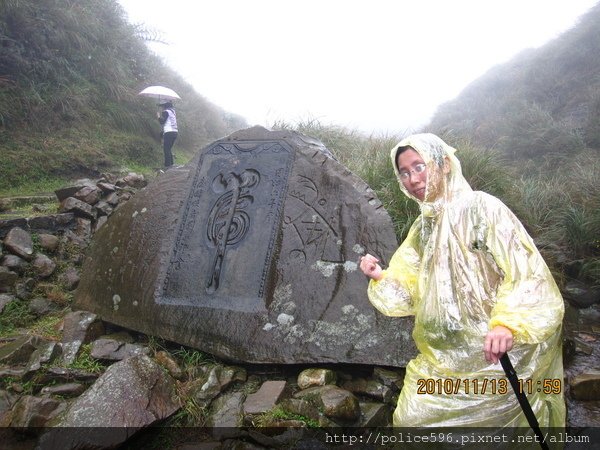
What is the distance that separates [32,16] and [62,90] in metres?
1.49

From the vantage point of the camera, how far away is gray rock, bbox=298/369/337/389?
261cm

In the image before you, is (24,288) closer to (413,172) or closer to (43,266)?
(43,266)

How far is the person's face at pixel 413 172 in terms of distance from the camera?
1848mm

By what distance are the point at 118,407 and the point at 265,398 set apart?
87 cm

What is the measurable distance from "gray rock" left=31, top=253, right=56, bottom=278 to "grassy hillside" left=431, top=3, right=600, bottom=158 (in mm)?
6791

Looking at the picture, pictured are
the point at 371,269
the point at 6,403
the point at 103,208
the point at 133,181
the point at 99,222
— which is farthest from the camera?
the point at 133,181

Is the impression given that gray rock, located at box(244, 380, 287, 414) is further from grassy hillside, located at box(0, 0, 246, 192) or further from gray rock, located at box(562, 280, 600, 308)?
grassy hillside, located at box(0, 0, 246, 192)

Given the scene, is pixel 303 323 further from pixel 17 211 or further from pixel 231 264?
pixel 17 211

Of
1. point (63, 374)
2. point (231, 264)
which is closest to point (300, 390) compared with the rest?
point (231, 264)

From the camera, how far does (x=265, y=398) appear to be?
2512 mm

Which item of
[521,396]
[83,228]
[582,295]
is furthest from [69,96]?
[582,295]

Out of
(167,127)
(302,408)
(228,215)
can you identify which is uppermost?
(167,127)
